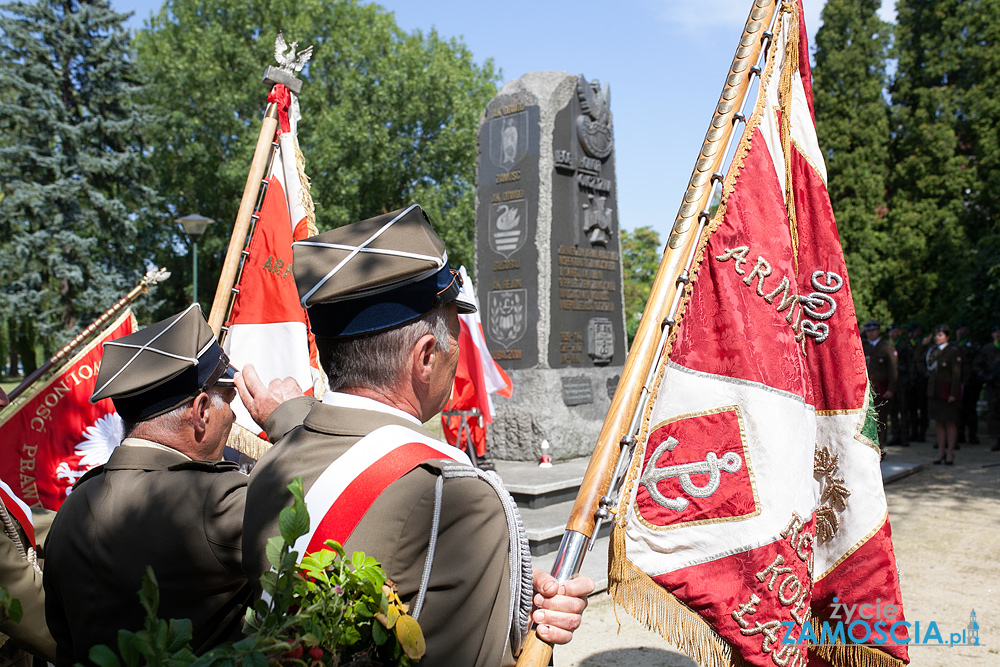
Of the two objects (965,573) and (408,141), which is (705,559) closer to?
(965,573)

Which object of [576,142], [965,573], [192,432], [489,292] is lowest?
[965,573]

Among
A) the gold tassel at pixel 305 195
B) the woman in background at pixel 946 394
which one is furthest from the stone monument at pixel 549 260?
the gold tassel at pixel 305 195

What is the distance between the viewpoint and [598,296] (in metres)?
9.44

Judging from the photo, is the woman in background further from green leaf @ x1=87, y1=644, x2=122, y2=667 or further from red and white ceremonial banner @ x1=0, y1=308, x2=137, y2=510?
green leaf @ x1=87, y1=644, x2=122, y2=667

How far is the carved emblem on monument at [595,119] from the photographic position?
30.3 feet

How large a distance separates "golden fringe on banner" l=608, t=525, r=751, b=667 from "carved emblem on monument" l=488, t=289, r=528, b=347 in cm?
677

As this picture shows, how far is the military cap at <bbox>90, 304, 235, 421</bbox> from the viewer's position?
209 centimetres

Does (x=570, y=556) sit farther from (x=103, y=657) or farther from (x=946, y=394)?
(x=946, y=394)

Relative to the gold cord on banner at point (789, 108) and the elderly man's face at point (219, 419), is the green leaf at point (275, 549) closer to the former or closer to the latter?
the elderly man's face at point (219, 419)

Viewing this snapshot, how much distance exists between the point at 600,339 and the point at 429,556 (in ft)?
26.9

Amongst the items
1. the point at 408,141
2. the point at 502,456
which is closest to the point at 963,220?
the point at 408,141

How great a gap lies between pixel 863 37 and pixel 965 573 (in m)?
21.7

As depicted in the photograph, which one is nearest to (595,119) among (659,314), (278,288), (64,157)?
(278,288)

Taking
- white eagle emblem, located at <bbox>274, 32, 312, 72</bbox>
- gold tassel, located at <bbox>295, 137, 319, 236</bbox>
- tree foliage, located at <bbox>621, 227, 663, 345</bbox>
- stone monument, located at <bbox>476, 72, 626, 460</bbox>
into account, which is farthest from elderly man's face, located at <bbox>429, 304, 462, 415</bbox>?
tree foliage, located at <bbox>621, 227, 663, 345</bbox>
